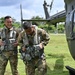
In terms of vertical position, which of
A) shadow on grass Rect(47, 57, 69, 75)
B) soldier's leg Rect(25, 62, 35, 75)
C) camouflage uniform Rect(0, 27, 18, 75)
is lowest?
shadow on grass Rect(47, 57, 69, 75)

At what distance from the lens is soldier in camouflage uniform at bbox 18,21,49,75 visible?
6.91 meters

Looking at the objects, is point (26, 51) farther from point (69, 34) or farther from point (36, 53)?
point (69, 34)

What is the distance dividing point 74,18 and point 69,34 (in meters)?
0.63

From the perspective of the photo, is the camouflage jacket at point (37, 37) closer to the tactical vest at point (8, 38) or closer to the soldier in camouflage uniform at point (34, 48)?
the soldier in camouflage uniform at point (34, 48)

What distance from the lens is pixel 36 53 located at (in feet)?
22.6

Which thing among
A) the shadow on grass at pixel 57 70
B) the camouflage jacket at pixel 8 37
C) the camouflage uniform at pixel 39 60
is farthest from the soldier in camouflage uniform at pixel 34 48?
the shadow on grass at pixel 57 70

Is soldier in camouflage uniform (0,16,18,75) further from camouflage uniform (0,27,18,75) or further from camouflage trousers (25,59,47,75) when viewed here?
camouflage trousers (25,59,47,75)

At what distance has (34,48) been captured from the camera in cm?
692

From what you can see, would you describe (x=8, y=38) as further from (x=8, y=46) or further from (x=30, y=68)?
(x=30, y=68)

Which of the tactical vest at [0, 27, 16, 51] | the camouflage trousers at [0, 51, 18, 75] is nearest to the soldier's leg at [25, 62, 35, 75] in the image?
the camouflage trousers at [0, 51, 18, 75]

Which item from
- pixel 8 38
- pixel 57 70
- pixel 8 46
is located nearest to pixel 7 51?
pixel 8 46

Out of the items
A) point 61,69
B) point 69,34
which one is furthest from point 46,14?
point 69,34

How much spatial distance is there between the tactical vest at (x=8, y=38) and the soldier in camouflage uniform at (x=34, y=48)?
672 millimetres

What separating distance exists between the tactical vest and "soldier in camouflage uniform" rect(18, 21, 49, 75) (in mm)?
672
